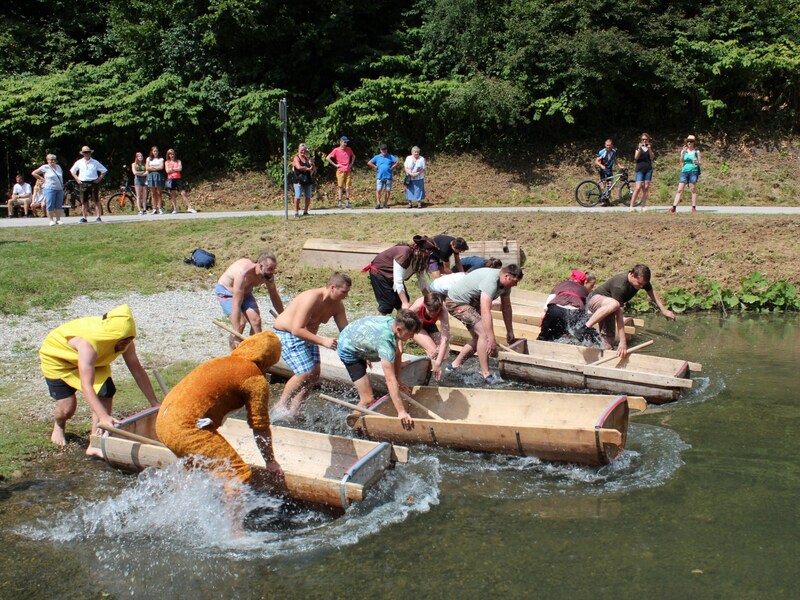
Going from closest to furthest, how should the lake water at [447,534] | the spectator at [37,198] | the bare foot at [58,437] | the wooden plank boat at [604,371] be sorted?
the lake water at [447,534] < the bare foot at [58,437] < the wooden plank boat at [604,371] < the spectator at [37,198]

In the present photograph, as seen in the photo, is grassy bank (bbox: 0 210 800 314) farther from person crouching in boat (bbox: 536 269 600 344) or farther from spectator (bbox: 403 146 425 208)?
person crouching in boat (bbox: 536 269 600 344)

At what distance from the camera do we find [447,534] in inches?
251

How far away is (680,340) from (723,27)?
1533cm

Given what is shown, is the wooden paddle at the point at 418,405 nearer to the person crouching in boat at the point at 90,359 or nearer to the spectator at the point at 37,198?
the person crouching in boat at the point at 90,359

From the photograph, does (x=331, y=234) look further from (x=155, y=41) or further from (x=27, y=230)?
(x=155, y=41)

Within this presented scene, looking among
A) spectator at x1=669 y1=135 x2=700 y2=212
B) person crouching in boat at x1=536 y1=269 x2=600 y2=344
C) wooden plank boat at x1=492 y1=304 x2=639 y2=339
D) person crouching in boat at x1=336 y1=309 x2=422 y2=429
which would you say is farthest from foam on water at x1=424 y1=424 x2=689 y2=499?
spectator at x1=669 y1=135 x2=700 y2=212

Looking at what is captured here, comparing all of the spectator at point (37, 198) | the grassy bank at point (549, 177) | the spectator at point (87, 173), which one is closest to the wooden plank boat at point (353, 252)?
the spectator at point (87, 173)

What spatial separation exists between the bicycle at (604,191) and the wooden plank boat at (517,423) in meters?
13.3

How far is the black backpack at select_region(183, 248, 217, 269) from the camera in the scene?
1546 cm

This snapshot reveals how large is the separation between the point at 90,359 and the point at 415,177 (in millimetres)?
15009

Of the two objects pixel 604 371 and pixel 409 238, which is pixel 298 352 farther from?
pixel 409 238

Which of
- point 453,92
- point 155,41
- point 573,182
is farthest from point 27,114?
point 573,182

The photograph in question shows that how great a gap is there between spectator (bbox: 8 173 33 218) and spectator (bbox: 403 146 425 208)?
34.4ft

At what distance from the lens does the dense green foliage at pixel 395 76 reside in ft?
80.2
